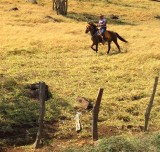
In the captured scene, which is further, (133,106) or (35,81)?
(35,81)

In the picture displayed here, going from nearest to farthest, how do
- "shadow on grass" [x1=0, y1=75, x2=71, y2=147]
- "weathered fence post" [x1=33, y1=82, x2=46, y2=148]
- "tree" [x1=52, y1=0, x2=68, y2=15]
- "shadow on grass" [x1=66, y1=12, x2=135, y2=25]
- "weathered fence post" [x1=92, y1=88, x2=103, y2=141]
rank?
"weathered fence post" [x1=33, y1=82, x2=46, y2=148], "weathered fence post" [x1=92, y1=88, x2=103, y2=141], "shadow on grass" [x1=0, y1=75, x2=71, y2=147], "shadow on grass" [x1=66, y1=12, x2=135, y2=25], "tree" [x1=52, y1=0, x2=68, y2=15]

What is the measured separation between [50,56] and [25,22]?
31.3 feet

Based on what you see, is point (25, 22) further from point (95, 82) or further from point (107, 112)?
point (107, 112)

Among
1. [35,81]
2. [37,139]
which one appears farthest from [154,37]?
[37,139]

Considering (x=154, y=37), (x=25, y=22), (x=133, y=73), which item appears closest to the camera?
(x=133, y=73)

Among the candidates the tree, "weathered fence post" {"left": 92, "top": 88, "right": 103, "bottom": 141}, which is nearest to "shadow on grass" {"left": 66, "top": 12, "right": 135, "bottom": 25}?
the tree

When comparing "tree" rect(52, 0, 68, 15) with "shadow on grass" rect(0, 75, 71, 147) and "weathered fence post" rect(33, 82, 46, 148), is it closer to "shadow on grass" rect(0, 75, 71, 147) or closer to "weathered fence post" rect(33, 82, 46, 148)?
"shadow on grass" rect(0, 75, 71, 147)

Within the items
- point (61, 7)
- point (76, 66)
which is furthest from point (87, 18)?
point (76, 66)

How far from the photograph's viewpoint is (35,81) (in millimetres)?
19203

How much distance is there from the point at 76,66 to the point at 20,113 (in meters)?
7.81

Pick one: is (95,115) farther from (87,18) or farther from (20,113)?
(87,18)

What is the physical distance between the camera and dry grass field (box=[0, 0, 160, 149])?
1534 cm

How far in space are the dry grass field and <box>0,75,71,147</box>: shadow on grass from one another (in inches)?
1.9

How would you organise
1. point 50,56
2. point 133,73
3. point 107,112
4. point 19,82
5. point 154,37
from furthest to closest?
point 154,37, point 50,56, point 133,73, point 19,82, point 107,112
